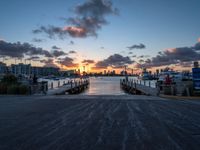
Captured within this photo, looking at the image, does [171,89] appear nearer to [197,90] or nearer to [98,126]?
[197,90]

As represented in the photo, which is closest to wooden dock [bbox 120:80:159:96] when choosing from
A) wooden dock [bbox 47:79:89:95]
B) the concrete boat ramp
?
wooden dock [bbox 47:79:89:95]

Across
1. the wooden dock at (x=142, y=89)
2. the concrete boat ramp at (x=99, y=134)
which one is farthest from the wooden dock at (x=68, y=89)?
the concrete boat ramp at (x=99, y=134)

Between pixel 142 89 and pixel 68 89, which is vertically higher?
pixel 142 89

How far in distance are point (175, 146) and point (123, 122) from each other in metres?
3.60

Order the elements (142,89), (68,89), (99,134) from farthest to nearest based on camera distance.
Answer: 1. (68,89)
2. (142,89)
3. (99,134)

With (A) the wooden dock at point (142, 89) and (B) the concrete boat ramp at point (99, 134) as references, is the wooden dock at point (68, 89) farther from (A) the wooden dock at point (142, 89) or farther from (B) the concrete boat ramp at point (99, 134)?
(B) the concrete boat ramp at point (99, 134)

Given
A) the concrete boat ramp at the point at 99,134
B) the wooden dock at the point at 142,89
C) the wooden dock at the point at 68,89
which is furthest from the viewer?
the wooden dock at the point at 68,89

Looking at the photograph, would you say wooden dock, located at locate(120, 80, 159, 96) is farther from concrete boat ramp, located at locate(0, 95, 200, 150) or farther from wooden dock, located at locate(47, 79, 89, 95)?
concrete boat ramp, located at locate(0, 95, 200, 150)

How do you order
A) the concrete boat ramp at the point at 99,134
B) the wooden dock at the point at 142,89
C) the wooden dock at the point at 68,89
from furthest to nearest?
the wooden dock at the point at 68,89 < the wooden dock at the point at 142,89 < the concrete boat ramp at the point at 99,134

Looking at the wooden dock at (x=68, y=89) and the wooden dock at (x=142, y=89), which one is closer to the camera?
the wooden dock at (x=142, y=89)

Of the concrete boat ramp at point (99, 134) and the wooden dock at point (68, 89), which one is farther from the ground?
the concrete boat ramp at point (99, 134)

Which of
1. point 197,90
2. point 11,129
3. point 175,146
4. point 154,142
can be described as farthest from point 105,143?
point 197,90

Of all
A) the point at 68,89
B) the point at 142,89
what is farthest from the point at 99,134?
the point at 68,89

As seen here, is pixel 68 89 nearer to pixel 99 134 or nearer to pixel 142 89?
pixel 142 89
